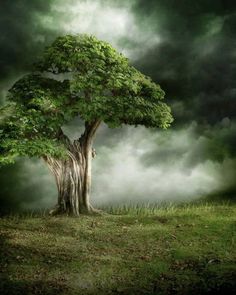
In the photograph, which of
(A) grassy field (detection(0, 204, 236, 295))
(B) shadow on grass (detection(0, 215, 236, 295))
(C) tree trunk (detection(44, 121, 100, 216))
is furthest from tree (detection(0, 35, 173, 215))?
(B) shadow on grass (detection(0, 215, 236, 295))

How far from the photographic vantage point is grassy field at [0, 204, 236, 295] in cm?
1161

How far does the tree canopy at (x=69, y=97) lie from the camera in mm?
19234

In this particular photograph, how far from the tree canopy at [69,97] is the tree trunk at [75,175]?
0.73 meters

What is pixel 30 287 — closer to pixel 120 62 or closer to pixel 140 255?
pixel 140 255

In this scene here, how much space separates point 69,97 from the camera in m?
20.4

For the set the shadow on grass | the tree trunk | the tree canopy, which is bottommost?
the shadow on grass

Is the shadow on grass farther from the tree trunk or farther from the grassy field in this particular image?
the tree trunk

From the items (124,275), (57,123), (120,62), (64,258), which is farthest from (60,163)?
(124,275)

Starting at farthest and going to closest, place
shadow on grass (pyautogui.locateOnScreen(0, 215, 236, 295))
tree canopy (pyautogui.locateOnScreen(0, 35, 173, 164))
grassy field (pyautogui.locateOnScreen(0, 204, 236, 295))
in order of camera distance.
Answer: tree canopy (pyautogui.locateOnScreen(0, 35, 173, 164))
grassy field (pyautogui.locateOnScreen(0, 204, 236, 295))
shadow on grass (pyautogui.locateOnScreen(0, 215, 236, 295))

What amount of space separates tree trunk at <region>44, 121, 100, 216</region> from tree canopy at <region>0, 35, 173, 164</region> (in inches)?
28.7

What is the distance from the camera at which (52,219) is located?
1972 centimetres

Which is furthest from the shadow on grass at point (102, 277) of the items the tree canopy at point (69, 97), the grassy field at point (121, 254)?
the tree canopy at point (69, 97)

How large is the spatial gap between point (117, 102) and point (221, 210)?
6.75m

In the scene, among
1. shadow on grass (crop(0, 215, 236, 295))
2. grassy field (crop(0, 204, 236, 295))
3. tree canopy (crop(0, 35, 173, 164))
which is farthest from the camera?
tree canopy (crop(0, 35, 173, 164))
